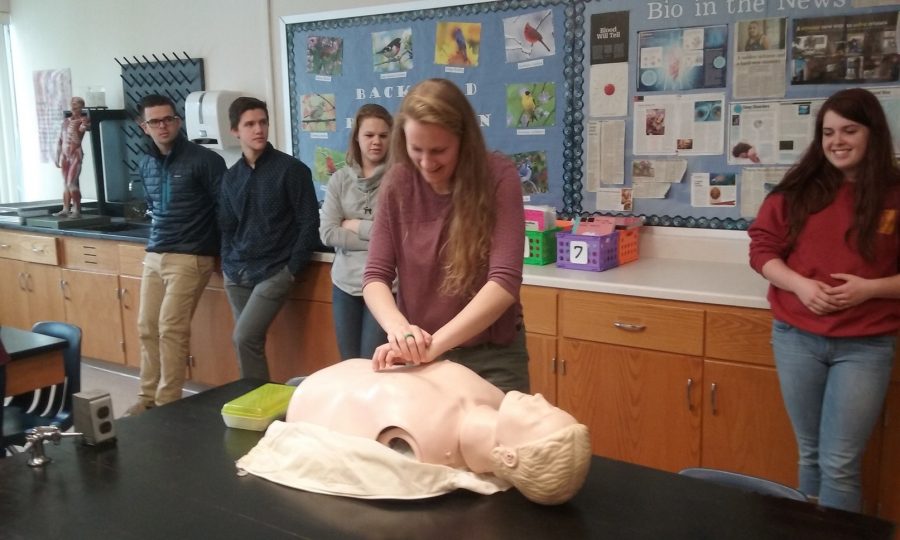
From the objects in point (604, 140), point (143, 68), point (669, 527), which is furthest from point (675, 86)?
point (143, 68)

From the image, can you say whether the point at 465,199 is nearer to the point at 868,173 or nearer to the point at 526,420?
the point at 526,420

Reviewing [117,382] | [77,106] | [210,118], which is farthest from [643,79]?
[77,106]

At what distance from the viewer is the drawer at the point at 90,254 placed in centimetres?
399

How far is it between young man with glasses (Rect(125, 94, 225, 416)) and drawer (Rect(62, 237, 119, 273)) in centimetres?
55

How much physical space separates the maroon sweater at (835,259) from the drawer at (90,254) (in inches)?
125

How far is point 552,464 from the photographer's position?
1.25m

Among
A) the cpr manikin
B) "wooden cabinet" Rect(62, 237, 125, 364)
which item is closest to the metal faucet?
the cpr manikin

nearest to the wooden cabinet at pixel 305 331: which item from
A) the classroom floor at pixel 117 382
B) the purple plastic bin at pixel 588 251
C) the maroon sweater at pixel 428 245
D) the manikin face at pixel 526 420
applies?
the classroom floor at pixel 117 382

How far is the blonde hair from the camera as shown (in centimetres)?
125

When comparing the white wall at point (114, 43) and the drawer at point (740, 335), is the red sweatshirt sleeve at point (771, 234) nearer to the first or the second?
the drawer at point (740, 335)

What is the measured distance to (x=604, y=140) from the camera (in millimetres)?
3068

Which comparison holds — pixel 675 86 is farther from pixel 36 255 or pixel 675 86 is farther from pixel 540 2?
pixel 36 255

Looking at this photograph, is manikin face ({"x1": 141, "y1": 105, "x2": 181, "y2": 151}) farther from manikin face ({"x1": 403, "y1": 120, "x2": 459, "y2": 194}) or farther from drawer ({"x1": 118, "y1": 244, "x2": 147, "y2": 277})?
manikin face ({"x1": 403, "y1": 120, "x2": 459, "y2": 194})

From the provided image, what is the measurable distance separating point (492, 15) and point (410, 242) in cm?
185
